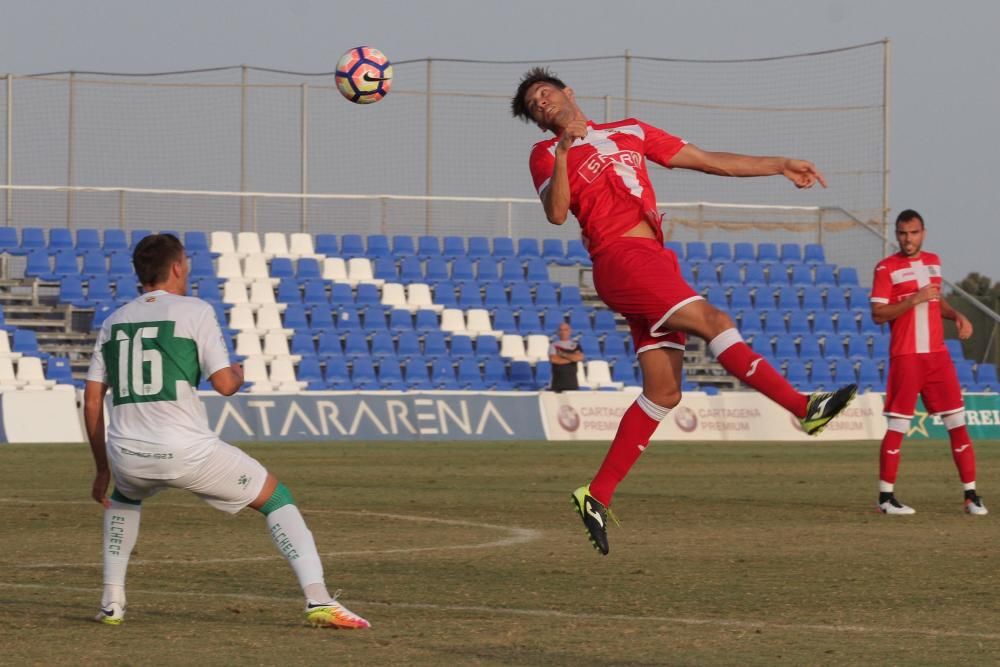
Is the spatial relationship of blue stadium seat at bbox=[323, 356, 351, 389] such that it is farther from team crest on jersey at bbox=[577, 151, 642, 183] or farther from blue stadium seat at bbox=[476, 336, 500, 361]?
team crest on jersey at bbox=[577, 151, 642, 183]

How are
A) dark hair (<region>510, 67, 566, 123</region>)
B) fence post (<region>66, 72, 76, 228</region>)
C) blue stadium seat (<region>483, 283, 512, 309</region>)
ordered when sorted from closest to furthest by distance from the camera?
dark hair (<region>510, 67, 566, 123</region>) → blue stadium seat (<region>483, 283, 512, 309</region>) → fence post (<region>66, 72, 76, 228</region>)

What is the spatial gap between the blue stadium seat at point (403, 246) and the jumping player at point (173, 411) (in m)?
25.4

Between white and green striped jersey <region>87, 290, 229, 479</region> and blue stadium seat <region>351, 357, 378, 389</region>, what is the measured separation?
2165 centimetres

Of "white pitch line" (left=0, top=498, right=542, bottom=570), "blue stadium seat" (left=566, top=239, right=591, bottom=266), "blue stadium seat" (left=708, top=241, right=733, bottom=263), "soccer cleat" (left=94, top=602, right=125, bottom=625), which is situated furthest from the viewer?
"blue stadium seat" (left=708, top=241, right=733, bottom=263)

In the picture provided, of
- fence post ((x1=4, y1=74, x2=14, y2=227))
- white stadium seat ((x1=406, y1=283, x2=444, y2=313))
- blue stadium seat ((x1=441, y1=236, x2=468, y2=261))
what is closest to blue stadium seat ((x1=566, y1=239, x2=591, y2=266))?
blue stadium seat ((x1=441, y1=236, x2=468, y2=261))

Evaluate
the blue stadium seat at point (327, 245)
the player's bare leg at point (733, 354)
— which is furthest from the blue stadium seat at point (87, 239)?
the player's bare leg at point (733, 354)

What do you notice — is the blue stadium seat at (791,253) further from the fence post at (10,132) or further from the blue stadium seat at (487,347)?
the fence post at (10,132)

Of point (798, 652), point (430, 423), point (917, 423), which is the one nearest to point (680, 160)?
point (798, 652)

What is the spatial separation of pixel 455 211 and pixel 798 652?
90.0 feet

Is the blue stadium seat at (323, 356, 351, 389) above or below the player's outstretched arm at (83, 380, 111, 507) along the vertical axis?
below

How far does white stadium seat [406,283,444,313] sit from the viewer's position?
102 ft

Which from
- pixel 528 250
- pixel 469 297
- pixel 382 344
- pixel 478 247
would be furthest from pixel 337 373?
pixel 528 250

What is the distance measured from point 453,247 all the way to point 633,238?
2476 centimetres

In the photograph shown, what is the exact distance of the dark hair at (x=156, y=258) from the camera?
6.99m
